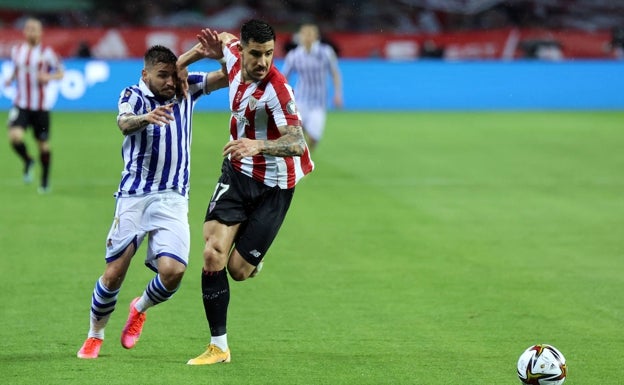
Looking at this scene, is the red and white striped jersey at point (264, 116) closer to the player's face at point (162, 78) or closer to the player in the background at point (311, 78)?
the player's face at point (162, 78)

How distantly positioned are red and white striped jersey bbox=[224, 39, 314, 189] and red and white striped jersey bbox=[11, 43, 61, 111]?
29.4 ft

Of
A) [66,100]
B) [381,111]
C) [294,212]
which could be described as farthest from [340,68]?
[294,212]

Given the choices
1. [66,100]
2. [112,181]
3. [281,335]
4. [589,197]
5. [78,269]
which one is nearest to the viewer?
[281,335]

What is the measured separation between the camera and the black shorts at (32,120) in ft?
52.4

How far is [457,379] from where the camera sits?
7.04m

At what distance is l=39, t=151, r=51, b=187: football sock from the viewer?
15369 millimetres

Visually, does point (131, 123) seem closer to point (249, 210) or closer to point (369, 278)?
point (249, 210)

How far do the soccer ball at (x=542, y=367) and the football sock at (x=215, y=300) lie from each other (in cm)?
200

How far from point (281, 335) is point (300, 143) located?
1774 mm

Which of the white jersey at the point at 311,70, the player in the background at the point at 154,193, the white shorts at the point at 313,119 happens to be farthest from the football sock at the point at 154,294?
the white jersey at the point at 311,70

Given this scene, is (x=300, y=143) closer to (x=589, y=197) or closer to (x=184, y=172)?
(x=184, y=172)

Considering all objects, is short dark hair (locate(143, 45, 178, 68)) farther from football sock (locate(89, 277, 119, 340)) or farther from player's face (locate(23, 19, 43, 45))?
player's face (locate(23, 19, 43, 45))

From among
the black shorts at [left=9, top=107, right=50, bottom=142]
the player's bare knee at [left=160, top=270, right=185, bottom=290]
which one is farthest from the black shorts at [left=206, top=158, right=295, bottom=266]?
the black shorts at [left=9, top=107, right=50, bottom=142]

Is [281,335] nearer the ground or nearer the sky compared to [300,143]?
nearer the ground
